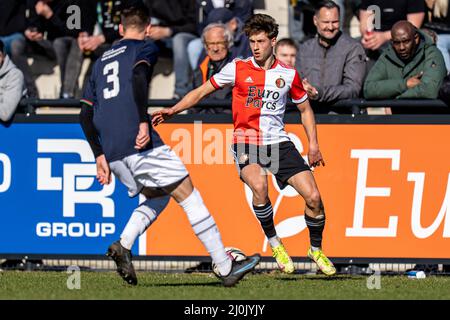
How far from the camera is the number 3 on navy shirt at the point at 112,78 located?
9797 mm

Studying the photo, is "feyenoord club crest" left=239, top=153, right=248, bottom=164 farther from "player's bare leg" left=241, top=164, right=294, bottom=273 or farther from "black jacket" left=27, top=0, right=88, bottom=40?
"black jacket" left=27, top=0, right=88, bottom=40

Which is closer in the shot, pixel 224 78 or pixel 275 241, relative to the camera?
pixel 224 78

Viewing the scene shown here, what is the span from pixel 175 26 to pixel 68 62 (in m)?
1.48

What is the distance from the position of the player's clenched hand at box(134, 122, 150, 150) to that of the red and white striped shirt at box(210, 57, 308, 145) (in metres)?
1.40

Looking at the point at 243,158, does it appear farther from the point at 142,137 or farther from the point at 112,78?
the point at 112,78

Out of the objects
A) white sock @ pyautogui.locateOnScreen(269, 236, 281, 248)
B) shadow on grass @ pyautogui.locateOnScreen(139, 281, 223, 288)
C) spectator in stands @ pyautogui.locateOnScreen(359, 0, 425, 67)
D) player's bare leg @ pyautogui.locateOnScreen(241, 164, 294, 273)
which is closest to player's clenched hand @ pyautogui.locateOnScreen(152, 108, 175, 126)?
player's bare leg @ pyautogui.locateOnScreen(241, 164, 294, 273)

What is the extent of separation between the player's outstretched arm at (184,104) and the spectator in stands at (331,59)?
2183mm

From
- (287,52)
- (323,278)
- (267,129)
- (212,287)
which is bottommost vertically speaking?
(323,278)

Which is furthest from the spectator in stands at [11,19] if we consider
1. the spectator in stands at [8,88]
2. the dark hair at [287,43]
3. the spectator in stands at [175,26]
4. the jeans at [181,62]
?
the dark hair at [287,43]

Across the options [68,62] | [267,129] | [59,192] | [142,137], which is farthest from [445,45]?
[142,137]

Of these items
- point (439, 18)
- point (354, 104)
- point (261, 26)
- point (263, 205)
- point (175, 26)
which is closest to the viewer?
point (261, 26)

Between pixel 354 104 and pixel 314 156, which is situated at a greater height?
pixel 354 104

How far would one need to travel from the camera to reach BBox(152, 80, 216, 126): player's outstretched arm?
33.6ft

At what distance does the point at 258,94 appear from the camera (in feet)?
35.9
